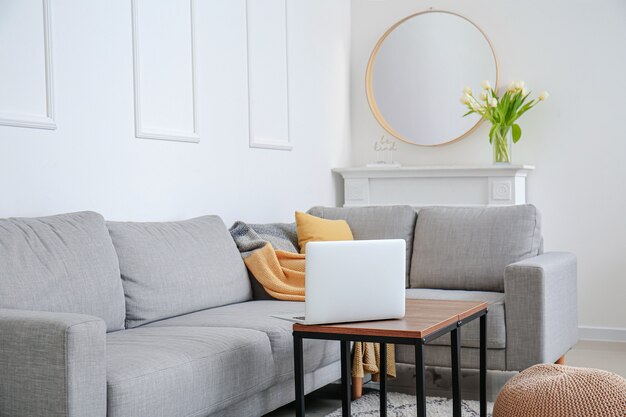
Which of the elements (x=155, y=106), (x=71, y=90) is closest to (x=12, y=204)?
(x=71, y=90)

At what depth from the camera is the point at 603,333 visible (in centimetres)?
461

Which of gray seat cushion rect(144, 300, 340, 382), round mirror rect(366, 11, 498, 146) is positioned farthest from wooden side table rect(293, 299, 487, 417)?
round mirror rect(366, 11, 498, 146)

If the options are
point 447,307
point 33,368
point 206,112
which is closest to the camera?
point 33,368

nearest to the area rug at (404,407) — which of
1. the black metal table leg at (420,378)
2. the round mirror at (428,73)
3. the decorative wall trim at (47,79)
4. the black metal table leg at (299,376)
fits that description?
the black metal table leg at (299,376)

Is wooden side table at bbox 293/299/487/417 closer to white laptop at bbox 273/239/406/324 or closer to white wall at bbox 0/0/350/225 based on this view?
white laptop at bbox 273/239/406/324

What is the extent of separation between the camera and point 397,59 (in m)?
5.07

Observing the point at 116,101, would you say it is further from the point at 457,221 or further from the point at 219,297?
the point at 457,221

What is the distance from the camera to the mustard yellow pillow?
3.78 meters

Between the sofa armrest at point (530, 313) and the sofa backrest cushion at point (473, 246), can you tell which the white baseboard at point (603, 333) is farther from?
the sofa armrest at point (530, 313)

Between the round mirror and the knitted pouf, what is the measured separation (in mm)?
2746

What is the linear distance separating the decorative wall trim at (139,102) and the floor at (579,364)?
1.22 m

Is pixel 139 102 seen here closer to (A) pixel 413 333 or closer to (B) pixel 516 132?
(A) pixel 413 333

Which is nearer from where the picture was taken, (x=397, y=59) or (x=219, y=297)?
(x=219, y=297)

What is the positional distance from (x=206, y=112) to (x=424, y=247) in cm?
120
